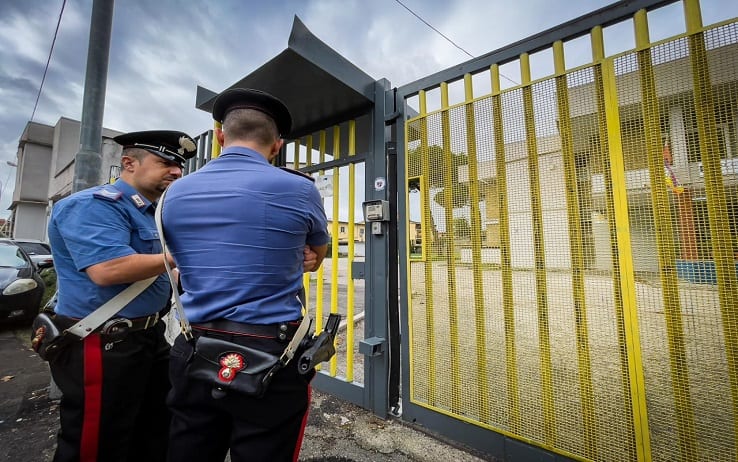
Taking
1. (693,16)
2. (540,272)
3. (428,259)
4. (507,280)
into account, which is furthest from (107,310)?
(693,16)

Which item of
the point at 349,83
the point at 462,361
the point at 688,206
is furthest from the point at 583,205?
the point at 349,83

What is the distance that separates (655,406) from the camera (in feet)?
5.55

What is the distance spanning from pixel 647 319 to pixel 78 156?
5015 mm

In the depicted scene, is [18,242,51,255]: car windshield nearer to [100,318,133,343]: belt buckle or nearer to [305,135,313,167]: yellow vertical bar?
[305,135,313,167]: yellow vertical bar

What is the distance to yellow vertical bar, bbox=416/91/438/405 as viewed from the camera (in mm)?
2430

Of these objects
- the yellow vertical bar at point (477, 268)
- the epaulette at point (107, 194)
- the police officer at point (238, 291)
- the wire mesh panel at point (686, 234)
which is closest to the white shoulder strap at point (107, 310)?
the epaulette at point (107, 194)

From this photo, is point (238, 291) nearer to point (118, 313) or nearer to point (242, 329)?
point (242, 329)

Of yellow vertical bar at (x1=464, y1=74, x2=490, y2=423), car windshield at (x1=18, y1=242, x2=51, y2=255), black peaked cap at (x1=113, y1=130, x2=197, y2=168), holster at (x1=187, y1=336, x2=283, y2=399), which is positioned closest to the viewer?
holster at (x1=187, y1=336, x2=283, y2=399)

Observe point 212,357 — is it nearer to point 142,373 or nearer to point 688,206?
point 142,373

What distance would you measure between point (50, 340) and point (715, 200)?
3372 millimetres

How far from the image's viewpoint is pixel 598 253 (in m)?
1.81

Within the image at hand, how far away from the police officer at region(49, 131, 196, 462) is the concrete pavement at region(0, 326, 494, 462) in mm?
→ 1145

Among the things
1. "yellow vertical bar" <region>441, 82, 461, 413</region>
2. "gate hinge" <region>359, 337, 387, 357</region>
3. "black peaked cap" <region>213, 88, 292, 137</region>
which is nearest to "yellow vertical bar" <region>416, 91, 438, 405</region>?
"yellow vertical bar" <region>441, 82, 461, 413</region>

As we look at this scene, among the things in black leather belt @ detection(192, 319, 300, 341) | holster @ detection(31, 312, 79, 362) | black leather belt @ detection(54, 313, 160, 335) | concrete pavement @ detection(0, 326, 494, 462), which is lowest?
concrete pavement @ detection(0, 326, 494, 462)
